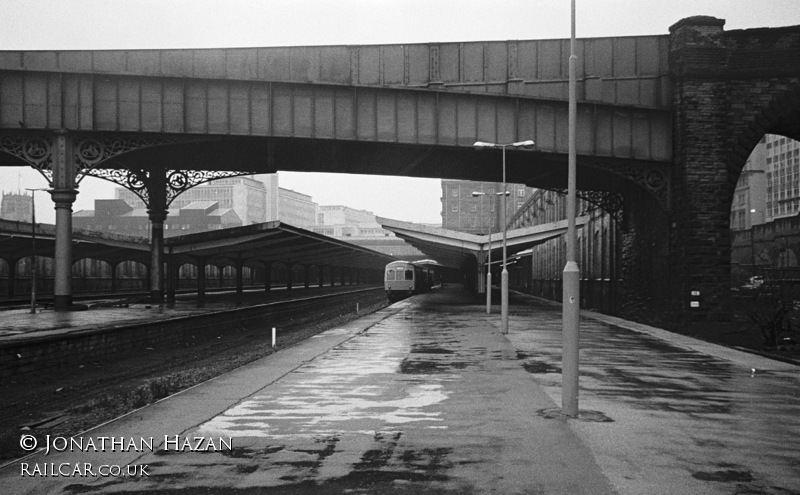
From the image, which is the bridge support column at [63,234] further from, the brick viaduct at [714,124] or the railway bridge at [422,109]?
the brick viaduct at [714,124]

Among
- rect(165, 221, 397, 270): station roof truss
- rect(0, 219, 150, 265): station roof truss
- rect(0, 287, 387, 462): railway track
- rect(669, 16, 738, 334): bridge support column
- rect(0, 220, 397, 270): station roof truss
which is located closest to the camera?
rect(0, 287, 387, 462): railway track

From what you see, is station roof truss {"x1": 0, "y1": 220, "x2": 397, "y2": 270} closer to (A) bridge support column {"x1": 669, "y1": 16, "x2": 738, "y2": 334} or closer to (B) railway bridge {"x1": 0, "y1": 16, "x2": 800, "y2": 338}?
(B) railway bridge {"x1": 0, "y1": 16, "x2": 800, "y2": 338}

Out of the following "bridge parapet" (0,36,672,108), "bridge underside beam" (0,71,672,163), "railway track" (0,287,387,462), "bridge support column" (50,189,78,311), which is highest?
"bridge parapet" (0,36,672,108)

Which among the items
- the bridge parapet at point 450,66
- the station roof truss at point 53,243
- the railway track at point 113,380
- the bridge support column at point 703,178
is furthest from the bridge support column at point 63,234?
the bridge support column at point 703,178

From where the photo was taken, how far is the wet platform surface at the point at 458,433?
7348 mm

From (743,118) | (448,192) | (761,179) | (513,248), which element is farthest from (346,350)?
(448,192)

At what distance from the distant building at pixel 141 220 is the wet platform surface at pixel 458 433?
155438 mm

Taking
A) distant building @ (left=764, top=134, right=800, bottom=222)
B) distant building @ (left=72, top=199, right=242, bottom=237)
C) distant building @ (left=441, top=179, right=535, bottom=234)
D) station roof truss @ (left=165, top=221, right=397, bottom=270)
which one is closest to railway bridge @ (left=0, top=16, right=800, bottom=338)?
station roof truss @ (left=165, top=221, right=397, bottom=270)

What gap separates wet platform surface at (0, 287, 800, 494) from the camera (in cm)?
735

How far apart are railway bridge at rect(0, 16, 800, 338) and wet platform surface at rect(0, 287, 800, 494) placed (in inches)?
671

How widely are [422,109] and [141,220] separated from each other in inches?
5773

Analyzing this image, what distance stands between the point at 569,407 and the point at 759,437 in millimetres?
2486

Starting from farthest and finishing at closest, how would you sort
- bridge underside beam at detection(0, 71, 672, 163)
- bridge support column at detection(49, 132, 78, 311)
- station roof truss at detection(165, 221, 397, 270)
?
station roof truss at detection(165, 221, 397, 270)
bridge support column at detection(49, 132, 78, 311)
bridge underside beam at detection(0, 71, 672, 163)

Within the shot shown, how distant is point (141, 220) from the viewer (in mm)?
168125
